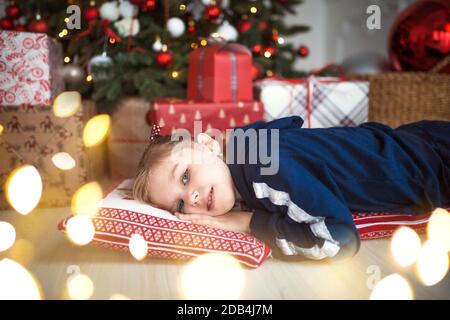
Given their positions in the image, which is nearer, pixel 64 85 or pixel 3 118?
pixel 3 118

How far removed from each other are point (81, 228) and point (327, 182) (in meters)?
0.57

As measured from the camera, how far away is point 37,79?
1534mm

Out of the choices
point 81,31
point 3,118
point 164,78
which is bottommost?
point 3,118

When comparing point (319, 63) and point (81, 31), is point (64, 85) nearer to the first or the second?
point (81, 31)

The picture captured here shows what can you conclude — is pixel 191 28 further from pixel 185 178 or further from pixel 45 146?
pixel 185 178

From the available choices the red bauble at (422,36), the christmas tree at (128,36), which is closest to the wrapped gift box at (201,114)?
the christmas tree at (128,36)

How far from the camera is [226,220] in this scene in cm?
108

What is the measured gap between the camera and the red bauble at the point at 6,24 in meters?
1.90

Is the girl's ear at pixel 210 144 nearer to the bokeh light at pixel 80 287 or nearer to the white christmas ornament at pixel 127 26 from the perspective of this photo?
the bokeh light at pixel 80 287
